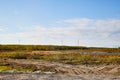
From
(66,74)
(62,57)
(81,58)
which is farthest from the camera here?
(62,57)

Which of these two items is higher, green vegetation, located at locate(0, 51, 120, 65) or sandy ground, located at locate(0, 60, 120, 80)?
green vegetation, located at locate(0, 51, 120, 65)

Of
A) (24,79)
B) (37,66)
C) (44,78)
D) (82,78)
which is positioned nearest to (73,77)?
(82,78)

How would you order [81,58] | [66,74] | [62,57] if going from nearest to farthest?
[66,74], [81,58], [62,57]

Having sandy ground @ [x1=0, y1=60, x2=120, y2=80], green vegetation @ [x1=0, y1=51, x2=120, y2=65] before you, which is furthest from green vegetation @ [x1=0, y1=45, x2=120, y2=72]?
sandy ground @ [x1=0, y1=60, x2=120, y2=80]

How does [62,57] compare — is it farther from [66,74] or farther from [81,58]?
[66,74]

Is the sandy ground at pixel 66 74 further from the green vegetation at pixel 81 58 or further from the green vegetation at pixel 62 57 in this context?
the green vegetation at pixel 81 58

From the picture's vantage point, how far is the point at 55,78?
87.2 ft

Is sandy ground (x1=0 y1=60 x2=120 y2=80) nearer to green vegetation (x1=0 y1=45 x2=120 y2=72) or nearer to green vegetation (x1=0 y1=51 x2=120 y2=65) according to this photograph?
green vegetation (x1=0 y1=45 x2=120 y2=72)

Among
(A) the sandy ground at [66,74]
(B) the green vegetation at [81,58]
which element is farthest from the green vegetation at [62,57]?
(A) the sandy ground at [66,74]

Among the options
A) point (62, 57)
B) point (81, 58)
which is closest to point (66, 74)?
point (81, 58)

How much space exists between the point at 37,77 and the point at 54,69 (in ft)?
24.1

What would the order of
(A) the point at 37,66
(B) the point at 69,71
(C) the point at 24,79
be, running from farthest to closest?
1. (A) the point at 37,66
2. (B) the point at 69,71
3. (C) the point at 24,79

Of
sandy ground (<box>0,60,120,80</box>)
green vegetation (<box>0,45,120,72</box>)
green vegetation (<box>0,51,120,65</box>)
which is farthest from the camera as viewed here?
green vegetation (<box>0,51,120,65</box>)

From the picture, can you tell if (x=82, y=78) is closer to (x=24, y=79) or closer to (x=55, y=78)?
(x=55, y=78)
